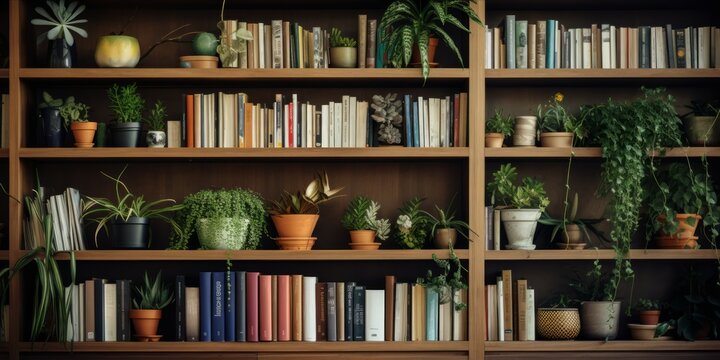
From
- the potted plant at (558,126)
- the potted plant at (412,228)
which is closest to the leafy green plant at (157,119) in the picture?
the potted plant at (412,228)

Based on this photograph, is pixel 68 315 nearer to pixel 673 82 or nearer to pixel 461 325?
pixel 461 325

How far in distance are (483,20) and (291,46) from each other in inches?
34.7

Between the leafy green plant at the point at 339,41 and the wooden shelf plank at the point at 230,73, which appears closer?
the wooden shelf plank at the point at 230,73

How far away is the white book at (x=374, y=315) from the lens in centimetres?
420

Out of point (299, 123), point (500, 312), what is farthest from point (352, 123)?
point (500, 312)

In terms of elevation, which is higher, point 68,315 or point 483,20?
point 483,20

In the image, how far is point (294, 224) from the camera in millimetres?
4230

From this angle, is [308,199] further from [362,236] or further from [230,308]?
[230,308]

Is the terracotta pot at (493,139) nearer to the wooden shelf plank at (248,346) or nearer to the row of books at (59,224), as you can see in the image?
the wooden shelf plank at (248,346)

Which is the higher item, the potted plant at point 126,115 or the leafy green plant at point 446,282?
the potted plant at point 126,115

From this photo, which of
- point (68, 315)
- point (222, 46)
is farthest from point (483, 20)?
point (68, 315)

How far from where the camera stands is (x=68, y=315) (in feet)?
13.7

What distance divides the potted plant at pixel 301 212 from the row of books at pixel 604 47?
95cm

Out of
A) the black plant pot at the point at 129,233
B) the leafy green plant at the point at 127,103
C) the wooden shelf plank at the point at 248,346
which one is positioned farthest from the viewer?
the leafy green plant at the point at 127,103
